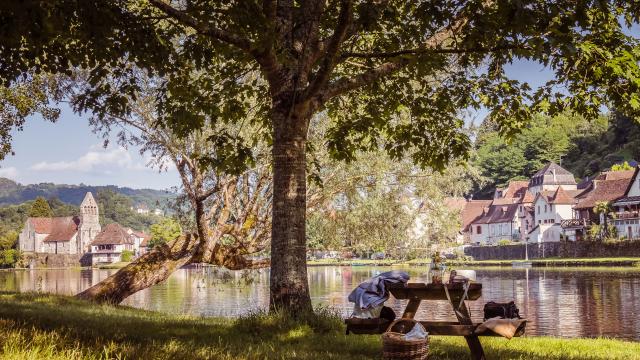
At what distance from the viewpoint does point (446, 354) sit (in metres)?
9.49

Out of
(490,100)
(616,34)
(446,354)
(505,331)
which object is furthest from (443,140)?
(505,331)

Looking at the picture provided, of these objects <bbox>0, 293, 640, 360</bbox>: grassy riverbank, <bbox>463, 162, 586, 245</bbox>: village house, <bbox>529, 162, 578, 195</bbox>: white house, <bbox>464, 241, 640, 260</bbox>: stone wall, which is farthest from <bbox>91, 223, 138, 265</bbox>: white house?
<bbox>0, 293, 640, 360</bbox>: grassy riverbank

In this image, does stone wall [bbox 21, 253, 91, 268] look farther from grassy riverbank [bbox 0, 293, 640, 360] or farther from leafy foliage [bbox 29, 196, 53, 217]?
grassy riverbank [bbox 0, 293, 640, 360]

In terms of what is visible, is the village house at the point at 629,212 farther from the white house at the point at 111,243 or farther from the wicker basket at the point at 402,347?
the white house at the point at 111,243

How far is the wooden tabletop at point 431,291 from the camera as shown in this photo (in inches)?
327

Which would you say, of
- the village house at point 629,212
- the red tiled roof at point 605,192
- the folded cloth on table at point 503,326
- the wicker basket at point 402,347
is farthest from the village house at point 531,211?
the wicker basket at point 402,347

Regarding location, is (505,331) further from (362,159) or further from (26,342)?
(362,159)

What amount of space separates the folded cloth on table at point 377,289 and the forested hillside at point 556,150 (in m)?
119

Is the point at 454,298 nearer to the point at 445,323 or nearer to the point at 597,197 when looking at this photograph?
the point at 445,323

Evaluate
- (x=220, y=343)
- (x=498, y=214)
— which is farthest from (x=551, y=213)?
(x=220, y=343)

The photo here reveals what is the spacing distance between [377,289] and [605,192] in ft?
312

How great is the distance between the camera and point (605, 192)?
312ft

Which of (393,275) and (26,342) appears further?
(393,275)

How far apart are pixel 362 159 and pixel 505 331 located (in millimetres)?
15007
